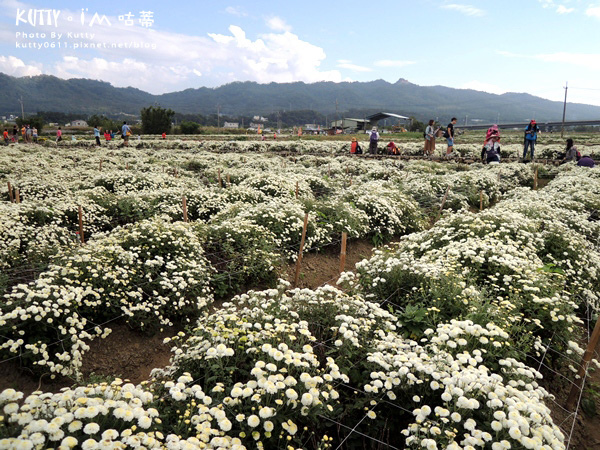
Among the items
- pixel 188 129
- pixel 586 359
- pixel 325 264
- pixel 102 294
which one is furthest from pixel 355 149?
pixel 188 129

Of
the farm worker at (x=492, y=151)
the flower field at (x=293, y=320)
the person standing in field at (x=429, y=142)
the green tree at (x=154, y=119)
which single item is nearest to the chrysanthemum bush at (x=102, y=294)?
the flower field at (x=293, y=320)

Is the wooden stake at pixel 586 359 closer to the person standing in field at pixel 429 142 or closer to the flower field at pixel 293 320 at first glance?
the flower field at pixel 293 320

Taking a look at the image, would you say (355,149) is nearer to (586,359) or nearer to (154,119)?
(586,359)

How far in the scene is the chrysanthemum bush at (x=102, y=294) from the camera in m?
4.58

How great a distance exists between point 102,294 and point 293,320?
3079mm

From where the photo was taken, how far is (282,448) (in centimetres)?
288

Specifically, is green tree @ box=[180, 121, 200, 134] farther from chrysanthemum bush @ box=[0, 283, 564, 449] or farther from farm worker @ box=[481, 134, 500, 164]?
chrysanthemum bush @ box=[0, 283, 564, 449]

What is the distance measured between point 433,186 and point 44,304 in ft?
44.3

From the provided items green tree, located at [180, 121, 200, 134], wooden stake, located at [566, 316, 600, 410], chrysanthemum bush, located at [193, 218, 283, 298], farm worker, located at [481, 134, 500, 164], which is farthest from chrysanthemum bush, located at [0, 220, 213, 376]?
green tree, located at [180, 121, 200, 134]

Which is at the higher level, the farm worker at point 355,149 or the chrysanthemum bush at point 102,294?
the farm worker at point 355,149

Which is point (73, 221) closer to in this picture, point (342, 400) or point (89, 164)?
point (342, 400)

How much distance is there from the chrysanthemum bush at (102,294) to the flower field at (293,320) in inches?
1.5

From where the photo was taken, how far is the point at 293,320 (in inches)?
165

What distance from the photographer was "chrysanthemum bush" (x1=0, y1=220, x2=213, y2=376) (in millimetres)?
4578
